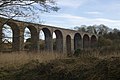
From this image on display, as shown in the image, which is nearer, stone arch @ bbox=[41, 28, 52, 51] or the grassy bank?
the grassy bank

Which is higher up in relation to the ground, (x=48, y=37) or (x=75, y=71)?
(x=48, y=37)

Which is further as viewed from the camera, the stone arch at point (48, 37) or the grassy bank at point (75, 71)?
the stone arch at point (48, 37)

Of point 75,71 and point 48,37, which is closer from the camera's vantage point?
point 75,71

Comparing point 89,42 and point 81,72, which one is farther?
point 89,42

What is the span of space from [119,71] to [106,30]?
263ft

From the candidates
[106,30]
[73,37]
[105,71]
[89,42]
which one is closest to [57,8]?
[105,71]

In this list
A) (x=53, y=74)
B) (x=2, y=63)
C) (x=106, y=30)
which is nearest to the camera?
(x=53, y=74)

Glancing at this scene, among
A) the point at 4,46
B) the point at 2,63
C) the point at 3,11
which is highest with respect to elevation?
the point at 3,11

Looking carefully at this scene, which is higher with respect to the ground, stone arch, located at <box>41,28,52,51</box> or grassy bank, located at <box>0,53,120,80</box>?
stone arch, located at <box>41,28,52,51</box>

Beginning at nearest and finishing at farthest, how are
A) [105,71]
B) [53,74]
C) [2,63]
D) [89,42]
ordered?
[105,71]
[53,74]
[2,63]
[89,42]

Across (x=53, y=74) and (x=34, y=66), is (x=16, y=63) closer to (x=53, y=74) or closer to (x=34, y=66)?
(x=34, y=66)

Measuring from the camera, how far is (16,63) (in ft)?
39.6

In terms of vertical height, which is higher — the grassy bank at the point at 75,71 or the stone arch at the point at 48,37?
the stone arch at the point at 48,37

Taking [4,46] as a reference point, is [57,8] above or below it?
above
